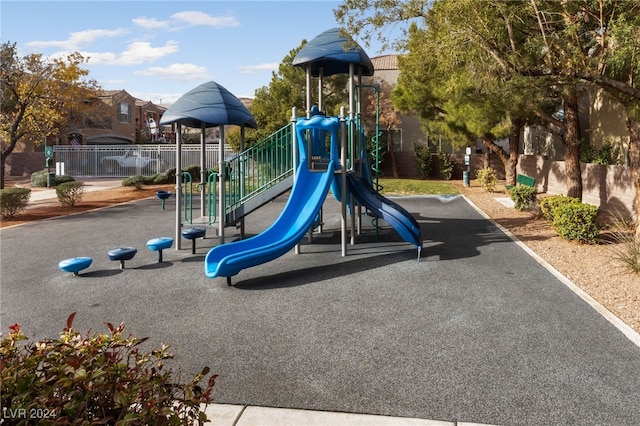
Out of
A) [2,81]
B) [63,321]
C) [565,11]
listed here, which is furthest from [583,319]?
[2,81]

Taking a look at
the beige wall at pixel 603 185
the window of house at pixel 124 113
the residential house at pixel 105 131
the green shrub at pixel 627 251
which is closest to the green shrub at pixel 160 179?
the residential house at pixel 105 131

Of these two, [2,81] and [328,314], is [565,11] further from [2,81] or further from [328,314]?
[2,81]

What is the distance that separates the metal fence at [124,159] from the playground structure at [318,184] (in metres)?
22.0

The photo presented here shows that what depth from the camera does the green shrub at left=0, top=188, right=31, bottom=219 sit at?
576 inches

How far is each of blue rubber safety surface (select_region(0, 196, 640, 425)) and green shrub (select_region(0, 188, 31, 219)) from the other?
539cm

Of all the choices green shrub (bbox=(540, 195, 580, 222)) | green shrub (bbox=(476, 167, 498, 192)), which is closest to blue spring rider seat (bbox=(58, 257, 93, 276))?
green shrub (bbox=(540, 195, 580, 222))

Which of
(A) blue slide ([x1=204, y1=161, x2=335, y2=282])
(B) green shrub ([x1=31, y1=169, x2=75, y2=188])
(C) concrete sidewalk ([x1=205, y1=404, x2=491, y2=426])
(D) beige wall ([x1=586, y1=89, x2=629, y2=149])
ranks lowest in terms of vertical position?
(C) concrete sidewalk ([x1=205, y1=404, x2=491, y2=426])

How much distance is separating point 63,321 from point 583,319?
6525mm

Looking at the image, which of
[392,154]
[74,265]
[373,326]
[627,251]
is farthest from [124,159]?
[627,251]

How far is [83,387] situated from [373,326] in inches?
159

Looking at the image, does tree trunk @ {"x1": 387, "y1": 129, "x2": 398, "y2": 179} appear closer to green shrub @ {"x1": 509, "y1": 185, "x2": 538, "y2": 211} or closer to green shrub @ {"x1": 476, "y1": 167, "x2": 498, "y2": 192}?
green shrub @ {"x1": 476, "y1": 167, "x2": 498, "y2": 192}

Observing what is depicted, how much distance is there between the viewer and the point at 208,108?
9445 mm

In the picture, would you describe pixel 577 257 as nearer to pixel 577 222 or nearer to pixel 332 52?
pixel 577 222

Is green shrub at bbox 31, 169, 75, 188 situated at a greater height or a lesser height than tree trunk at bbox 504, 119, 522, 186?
lesser
